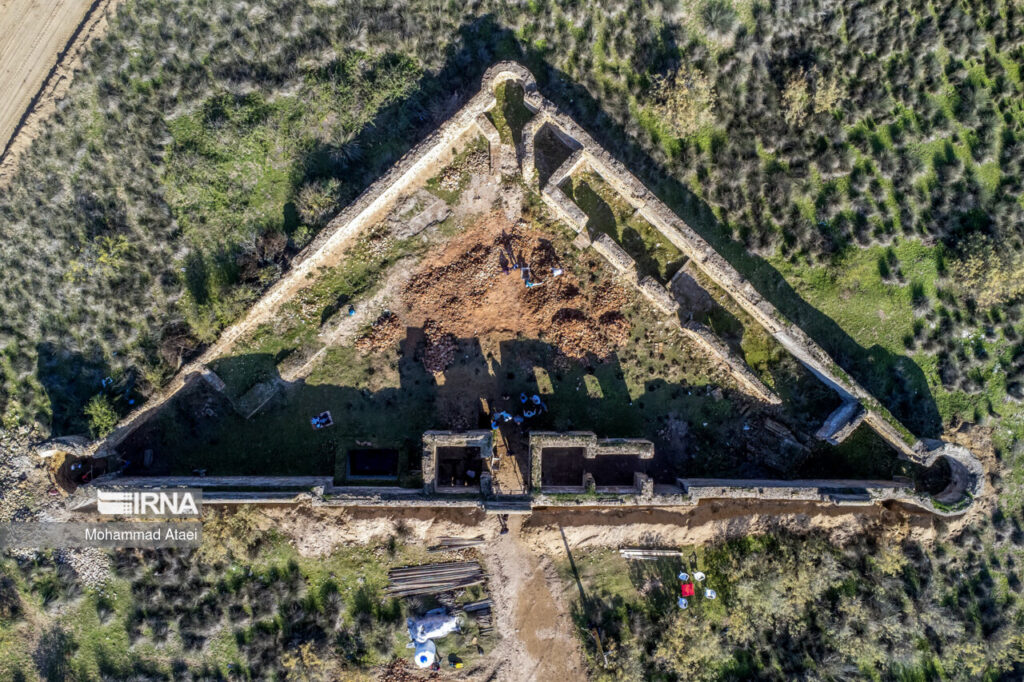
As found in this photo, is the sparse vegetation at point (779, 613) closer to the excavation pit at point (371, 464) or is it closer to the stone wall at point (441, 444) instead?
the stone wall at point (441, 444)

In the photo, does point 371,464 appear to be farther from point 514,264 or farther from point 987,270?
point 987,270

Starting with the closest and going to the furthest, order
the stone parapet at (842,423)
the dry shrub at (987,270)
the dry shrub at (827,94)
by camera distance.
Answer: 1. the stone parapet at (842,423)
2. the dry shrub at (987,270)
3. the dry shrub at (827,94)

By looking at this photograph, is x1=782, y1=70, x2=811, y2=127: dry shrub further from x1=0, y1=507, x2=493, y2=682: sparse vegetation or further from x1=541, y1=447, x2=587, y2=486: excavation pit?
x1=0, y1=507, x2=493, y2=682: sparse vegetation

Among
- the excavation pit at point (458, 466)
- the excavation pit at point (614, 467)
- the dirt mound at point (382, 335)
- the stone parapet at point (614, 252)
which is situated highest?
the stone parapet at point (614, 252)

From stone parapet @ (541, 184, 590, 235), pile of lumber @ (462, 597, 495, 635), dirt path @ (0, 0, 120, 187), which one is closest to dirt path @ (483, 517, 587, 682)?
pile of lumber @ (462, 597, 495, 635)

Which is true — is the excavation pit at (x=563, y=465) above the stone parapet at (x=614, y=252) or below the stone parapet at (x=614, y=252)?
below

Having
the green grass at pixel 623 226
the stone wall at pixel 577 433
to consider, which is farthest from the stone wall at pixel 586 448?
the green grass at pixel 623 226
